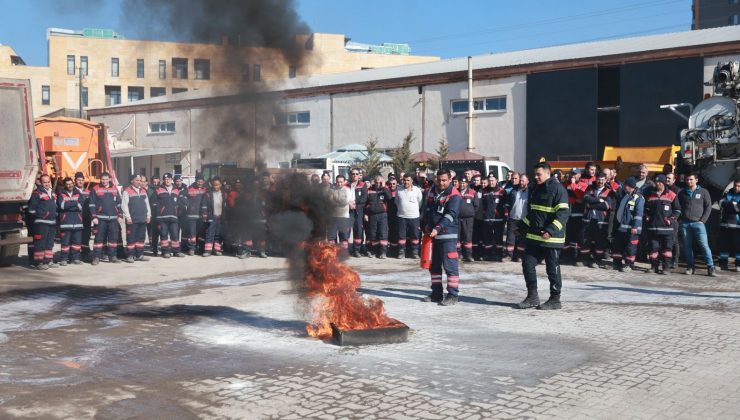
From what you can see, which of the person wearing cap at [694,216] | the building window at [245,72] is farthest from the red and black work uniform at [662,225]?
the building window at [245,72]

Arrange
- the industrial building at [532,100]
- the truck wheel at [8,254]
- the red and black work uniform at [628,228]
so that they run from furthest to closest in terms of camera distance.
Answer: the industrial building at [532,100] < the truck wheel at [8,254] < the red and black work uniform at [628,228]

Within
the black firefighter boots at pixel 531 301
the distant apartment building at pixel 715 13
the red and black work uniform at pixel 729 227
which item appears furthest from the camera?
the distant apartment building at pixel 715 13

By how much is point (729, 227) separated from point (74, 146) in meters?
15.3

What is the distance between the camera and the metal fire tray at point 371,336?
24.2 feet

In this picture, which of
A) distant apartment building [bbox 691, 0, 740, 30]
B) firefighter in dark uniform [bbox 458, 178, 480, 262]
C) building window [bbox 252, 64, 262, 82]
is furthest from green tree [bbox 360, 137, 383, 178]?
distant apartment building [bbox 691, 0, 740, 30]

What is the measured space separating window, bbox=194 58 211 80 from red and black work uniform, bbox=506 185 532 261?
839 cm

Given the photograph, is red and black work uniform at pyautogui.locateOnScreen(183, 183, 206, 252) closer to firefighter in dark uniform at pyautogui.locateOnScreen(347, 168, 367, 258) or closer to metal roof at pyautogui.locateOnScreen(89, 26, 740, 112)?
firefighter in dark uniform at pyautogui.locateOnScreen(347, 168, 367, 258)

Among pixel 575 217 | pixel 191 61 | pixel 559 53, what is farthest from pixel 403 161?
pixel 191 61

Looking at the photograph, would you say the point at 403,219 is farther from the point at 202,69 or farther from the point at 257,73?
the point at 202,69

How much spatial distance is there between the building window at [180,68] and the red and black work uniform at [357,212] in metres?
8.85

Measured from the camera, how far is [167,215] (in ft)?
51.5

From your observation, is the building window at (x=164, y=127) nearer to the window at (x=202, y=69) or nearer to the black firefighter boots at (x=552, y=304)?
the window at (x=202, y=69)

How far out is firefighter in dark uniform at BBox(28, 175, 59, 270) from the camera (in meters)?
13.8

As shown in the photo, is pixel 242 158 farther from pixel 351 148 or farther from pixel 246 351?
pixel 351 148
